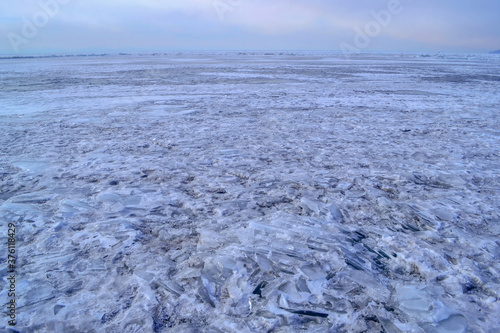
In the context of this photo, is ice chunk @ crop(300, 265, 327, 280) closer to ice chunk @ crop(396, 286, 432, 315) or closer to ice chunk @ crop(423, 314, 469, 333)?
ice chunk @ crop(396, 286, 432, 315)

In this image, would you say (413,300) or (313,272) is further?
(313,272)

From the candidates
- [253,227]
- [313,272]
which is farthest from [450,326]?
[253,227]

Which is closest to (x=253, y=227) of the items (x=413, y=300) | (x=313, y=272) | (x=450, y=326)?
(x=313, y=272)

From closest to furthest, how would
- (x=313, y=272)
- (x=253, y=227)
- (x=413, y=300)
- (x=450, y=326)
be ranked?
(x=450, y=326), (x=413, y=300), (x=313, y=272), (x=253, y=227)

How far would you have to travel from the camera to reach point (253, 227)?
2555mm

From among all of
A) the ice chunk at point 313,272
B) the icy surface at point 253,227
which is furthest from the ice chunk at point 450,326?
the ice chunk at point 313,272

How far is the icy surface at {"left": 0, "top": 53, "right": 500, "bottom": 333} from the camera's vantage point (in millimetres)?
1731

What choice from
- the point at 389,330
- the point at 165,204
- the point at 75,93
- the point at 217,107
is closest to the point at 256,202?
the point at 165,204

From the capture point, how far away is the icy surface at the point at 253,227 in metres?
1.73

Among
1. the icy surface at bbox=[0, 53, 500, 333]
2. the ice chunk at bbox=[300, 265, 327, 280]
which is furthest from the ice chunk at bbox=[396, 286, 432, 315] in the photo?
the ice chunk at bbox=[300, 265, 327, 280]

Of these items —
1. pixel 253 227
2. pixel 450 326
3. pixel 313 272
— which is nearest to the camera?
pixel 450 326

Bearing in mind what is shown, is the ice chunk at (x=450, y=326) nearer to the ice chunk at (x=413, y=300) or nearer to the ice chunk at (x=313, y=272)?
the ice chunk at (x=413, y=300)

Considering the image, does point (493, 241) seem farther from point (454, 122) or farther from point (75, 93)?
point (75, 93)

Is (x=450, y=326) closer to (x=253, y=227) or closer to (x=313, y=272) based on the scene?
(x=313, y=272)
